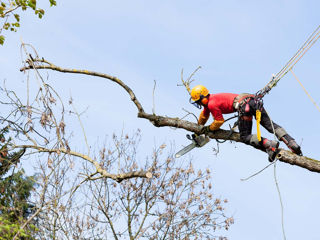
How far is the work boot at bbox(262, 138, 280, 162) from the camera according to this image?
18.5 feet

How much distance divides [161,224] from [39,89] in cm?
752

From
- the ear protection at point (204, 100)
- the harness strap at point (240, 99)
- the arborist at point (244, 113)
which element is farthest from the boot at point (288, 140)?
the ear protection at point (204, 100)

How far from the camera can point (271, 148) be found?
5.68 m

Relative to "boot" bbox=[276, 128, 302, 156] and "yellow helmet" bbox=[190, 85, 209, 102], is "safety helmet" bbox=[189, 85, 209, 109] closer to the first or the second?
"yellow helmet" bbox=[190, 85, 209, 102]

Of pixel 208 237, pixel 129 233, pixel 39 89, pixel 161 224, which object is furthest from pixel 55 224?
pixel 39 89

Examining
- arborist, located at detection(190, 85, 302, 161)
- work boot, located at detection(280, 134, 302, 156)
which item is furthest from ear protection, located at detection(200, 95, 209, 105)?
work boot, located at detection(280, 134, 302, 156)

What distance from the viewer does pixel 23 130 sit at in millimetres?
5562

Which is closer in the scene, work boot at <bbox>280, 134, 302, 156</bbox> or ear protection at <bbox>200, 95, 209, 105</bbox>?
work boot at <bbox>280, 134, 302, 156</bbox>

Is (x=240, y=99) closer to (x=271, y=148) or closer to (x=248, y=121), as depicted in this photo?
(x=248, y=121)

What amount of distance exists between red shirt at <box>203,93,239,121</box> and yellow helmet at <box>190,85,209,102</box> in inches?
4.8

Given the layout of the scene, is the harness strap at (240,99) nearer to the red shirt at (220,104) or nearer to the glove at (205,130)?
the red shirt at (220,104)

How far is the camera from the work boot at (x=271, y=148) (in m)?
5.64

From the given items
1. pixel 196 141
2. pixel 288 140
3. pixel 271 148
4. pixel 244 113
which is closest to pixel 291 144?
pixel 288 140

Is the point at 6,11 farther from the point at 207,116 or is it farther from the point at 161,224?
the point at 161,224
